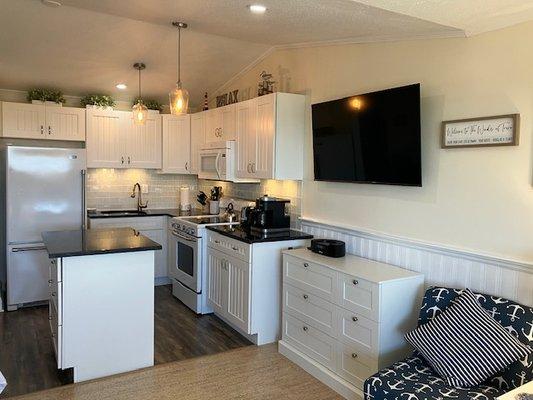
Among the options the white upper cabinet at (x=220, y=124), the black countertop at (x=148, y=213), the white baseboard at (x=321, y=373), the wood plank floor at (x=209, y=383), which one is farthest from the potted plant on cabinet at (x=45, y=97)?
the white baseboard at (x=321, y=373)

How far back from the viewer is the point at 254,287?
392 cm

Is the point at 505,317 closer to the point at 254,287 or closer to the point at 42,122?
the point at 254,287

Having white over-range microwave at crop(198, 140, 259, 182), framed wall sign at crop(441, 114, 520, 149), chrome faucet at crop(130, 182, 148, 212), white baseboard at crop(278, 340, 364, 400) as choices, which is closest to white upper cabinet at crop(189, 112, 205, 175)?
white over-range microwave at crop(198, 140, 259, 182)

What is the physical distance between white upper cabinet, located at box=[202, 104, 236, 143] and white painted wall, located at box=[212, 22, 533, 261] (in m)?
1.41

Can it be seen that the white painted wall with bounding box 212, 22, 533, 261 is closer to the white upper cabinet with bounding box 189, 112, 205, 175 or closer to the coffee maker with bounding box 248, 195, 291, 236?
the coffee maker with bounding box 248, 195, 291, 236

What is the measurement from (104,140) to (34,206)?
→ 126cm

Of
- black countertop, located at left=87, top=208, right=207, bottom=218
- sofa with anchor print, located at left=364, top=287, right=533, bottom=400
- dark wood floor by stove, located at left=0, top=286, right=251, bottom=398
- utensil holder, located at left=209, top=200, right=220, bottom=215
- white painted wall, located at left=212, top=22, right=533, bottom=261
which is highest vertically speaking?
white painted wall, located at left=212, top=22, right=533, bottom=261

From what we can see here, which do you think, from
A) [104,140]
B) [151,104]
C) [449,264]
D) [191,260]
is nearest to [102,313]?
[191,260]

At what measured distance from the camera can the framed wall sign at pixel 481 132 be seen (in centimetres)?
253

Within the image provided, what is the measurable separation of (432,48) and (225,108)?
8.61ft

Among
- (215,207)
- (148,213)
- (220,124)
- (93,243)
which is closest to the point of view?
(93,243)

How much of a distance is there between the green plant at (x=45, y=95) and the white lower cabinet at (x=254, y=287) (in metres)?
2.86

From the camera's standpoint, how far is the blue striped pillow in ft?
7.39

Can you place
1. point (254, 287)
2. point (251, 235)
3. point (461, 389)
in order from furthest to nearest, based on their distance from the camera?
point (251, 235) → point (254, 287) → point (461, 389)
